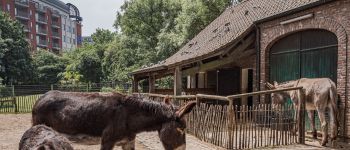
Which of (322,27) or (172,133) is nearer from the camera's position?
(172,133)

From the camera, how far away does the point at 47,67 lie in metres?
48.2

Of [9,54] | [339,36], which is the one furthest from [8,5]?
[339,36]

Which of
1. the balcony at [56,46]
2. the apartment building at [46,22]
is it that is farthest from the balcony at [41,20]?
the balcony at [56,46]

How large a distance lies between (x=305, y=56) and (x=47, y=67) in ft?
139

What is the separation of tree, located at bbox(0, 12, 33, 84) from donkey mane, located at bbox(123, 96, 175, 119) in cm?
3533

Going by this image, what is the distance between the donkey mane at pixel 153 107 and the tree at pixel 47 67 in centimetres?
4231

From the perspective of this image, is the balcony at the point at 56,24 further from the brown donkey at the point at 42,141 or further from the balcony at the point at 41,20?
the brown donkey at the point at 42,141

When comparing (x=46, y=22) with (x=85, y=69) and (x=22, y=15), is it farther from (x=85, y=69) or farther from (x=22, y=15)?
(x=85, y=69)

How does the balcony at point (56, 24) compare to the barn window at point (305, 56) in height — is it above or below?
above

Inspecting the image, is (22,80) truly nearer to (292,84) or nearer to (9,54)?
(9,54)

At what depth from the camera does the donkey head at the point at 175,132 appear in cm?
526

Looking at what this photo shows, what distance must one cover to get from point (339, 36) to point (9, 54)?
38.5 metres

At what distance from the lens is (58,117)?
6.29 metres

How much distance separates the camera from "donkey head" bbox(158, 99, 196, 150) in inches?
207
